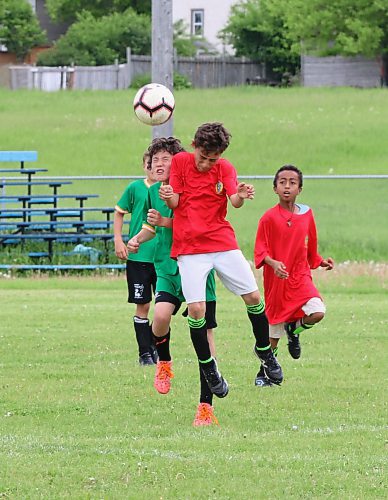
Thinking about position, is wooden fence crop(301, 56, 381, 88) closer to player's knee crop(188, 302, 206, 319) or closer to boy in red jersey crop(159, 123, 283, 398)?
boy in red jersey crop(159, 123, 283, 398)

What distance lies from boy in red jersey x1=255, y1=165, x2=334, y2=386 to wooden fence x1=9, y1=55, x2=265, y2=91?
4453 cm

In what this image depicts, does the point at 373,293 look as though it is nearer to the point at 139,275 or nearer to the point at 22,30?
the point at 139,275

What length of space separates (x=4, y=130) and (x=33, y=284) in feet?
73.1

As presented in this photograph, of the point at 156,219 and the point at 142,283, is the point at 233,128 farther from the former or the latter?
the point at 156,219

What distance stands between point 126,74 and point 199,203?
154 ft

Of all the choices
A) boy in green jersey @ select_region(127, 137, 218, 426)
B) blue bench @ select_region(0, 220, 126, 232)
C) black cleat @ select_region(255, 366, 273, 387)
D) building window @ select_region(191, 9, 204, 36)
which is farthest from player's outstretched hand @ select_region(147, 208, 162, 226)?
building window @ select_region(191, 9, 204, 36)

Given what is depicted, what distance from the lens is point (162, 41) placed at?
15703mm

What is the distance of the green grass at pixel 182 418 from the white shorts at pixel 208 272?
832mm

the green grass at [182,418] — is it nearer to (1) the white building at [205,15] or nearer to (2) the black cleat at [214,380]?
(2) the black cleat at [214,380]

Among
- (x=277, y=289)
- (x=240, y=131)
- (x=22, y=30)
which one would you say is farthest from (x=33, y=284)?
(x=22, y=30)

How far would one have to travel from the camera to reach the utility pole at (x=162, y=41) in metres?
15.7

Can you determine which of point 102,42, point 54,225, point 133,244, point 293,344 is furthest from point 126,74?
point 133,244

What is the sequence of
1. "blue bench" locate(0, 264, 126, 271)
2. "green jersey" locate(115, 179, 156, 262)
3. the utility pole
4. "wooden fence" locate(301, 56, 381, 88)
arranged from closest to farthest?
"green jersey" locate(115, 179, 156, 262) → the utility pole → "blue bench" locate(0, 264, 126, 271) → "wooden fence" locate(301, 56, 381, 88)

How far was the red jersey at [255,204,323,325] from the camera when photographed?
9383 millimetres
